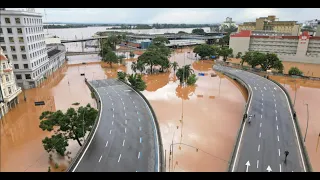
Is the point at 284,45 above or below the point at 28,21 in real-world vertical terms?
below

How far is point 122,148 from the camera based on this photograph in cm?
1947

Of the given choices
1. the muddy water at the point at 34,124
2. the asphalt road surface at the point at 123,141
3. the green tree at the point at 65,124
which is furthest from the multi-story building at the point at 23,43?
the green tree at the point at 65,124

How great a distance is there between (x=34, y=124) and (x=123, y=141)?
14.5 metres

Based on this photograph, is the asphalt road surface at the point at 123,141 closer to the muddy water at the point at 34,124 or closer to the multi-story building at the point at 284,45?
the muddy water at the point at 34,124

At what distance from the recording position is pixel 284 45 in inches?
2778

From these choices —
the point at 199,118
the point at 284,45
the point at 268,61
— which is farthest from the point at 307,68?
the point at 199,118

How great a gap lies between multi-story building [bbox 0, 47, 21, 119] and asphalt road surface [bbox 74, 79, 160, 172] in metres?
12.3

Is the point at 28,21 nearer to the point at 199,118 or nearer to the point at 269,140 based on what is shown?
the point at 199,118

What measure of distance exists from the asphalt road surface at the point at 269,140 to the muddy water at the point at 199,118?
2.10 meters

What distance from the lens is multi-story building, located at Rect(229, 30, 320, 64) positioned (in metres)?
65.1
